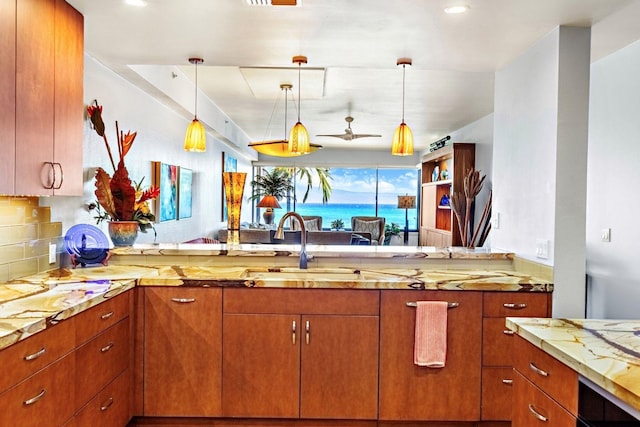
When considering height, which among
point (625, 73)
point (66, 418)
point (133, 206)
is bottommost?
point (66, 418)

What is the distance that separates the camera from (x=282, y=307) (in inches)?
103

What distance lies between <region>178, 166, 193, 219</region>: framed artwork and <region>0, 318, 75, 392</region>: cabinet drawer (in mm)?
3390

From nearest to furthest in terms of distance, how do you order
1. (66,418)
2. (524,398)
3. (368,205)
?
(524,398) → (66,418) → (368,205)

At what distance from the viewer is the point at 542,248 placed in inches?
108

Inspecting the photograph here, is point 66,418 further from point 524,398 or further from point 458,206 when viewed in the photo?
point 458,206

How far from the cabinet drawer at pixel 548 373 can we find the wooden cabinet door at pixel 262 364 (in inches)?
50.0

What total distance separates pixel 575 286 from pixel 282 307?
1.68 metres

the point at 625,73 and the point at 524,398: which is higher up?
the point at 625,73

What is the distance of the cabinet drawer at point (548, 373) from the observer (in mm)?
1367

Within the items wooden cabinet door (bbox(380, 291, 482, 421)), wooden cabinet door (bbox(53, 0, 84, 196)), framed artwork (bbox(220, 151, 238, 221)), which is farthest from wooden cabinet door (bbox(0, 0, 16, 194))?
framed artwork (bbox(220, 151, 238, 221))

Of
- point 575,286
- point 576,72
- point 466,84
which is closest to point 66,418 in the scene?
point 575,286

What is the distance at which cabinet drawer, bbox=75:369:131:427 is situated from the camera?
206 cm

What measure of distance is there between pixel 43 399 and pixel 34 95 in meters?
1.30

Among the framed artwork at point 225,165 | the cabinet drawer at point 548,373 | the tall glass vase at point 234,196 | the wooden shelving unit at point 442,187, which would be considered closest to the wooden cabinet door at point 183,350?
the tall glass vase at point 234,196
